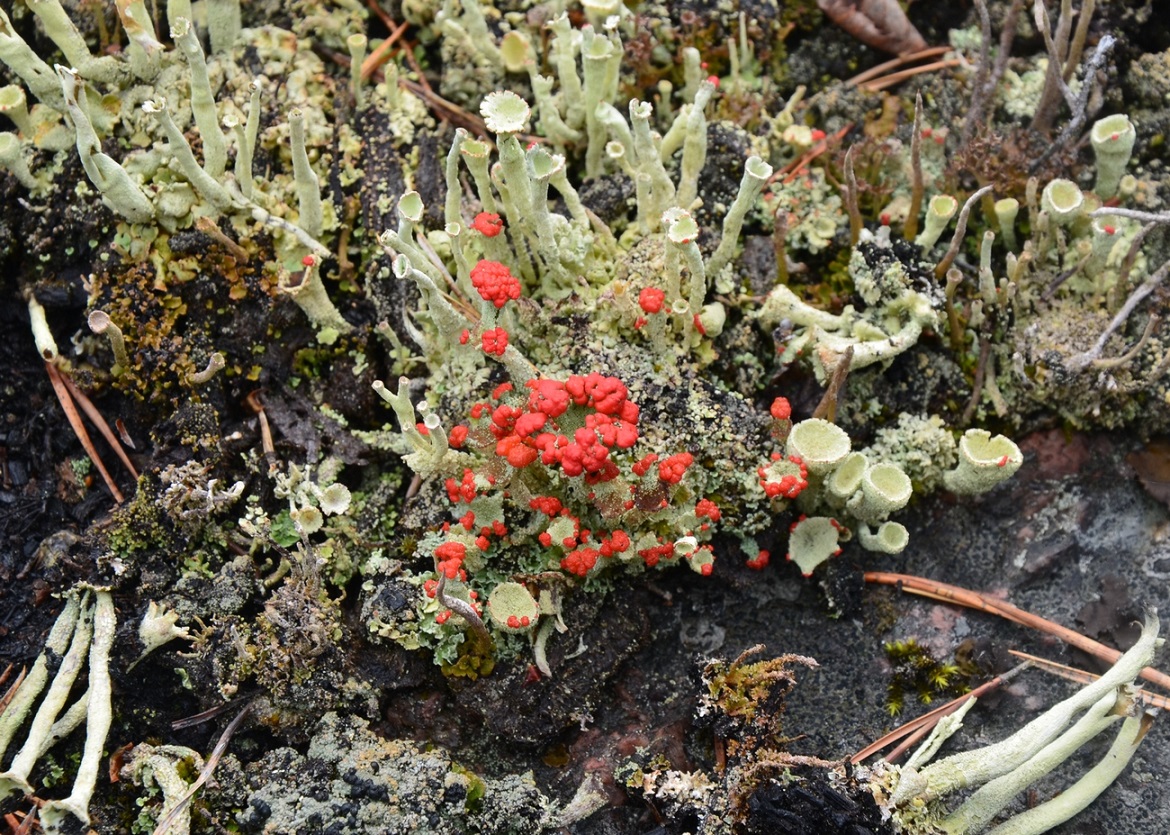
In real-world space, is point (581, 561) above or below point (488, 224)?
below

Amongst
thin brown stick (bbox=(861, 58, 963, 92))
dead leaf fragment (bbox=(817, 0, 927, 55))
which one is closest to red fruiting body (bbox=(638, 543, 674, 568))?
thin brown stick (bbox=(861, 58, 963, 92))

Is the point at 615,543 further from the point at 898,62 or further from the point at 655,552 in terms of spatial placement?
the point at 898,62

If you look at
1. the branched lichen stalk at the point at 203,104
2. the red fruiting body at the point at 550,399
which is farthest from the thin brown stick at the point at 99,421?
the red fruiting body at the point at 550,399

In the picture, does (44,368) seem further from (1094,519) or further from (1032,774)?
(1094,519)

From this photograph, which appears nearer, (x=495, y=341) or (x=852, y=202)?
(x=495, y=341)

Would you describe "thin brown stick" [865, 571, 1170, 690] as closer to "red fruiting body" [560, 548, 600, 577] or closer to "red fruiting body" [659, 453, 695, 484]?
"red fruiting body" [659, 453, 695, 484]

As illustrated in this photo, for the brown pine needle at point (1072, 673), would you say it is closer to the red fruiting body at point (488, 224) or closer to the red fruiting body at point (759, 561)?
the red fruiting body at point (759, 561)

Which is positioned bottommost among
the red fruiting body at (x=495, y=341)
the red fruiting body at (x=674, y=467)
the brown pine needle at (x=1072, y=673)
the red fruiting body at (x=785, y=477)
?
the brown pine needle at (x=1072, y=673)

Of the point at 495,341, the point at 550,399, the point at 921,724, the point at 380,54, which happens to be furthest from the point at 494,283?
the point at 921,724
